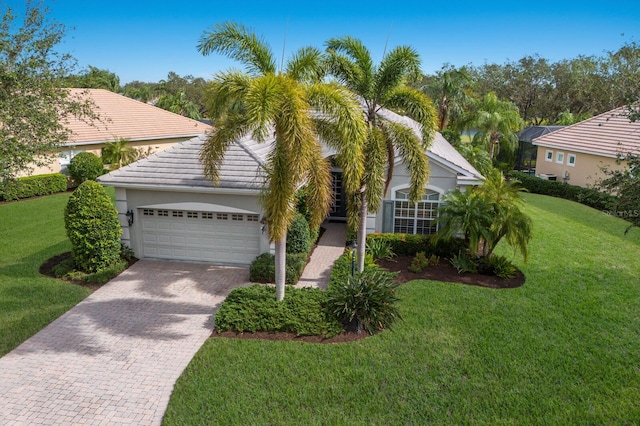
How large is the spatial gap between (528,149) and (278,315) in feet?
103

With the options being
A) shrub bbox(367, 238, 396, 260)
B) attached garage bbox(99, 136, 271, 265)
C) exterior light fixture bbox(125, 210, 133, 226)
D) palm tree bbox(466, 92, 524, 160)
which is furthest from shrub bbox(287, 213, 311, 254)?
palm tree bbox(466, 92, 524, 160)

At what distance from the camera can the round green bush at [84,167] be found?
2497 cm

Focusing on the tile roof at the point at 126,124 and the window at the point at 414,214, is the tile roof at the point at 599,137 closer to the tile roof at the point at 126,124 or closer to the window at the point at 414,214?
the window at the point at 414,214

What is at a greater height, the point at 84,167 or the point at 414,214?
the point at 84,167

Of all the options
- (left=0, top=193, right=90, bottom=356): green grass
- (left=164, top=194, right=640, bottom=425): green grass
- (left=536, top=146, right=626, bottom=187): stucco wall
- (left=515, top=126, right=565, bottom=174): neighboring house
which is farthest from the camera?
(left=515, top=126, right=565, bottom=174): neighboring house

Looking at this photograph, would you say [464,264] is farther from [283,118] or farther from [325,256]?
[283,118]

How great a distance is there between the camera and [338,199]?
1959cm

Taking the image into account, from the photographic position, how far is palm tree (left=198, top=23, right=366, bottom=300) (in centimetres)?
873

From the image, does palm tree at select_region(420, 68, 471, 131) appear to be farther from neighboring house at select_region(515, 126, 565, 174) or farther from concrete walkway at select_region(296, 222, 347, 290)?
concrete walkway at select_region(296, 222, 347, 290)

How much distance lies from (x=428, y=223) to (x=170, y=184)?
8719 millimetres

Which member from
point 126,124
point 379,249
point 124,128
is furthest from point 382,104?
point 126,124

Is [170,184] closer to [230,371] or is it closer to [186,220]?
[186,220]

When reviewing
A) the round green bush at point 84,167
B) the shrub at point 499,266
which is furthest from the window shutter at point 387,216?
the round green bush at point 84,167

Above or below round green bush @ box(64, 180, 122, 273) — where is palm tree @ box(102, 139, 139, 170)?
above
